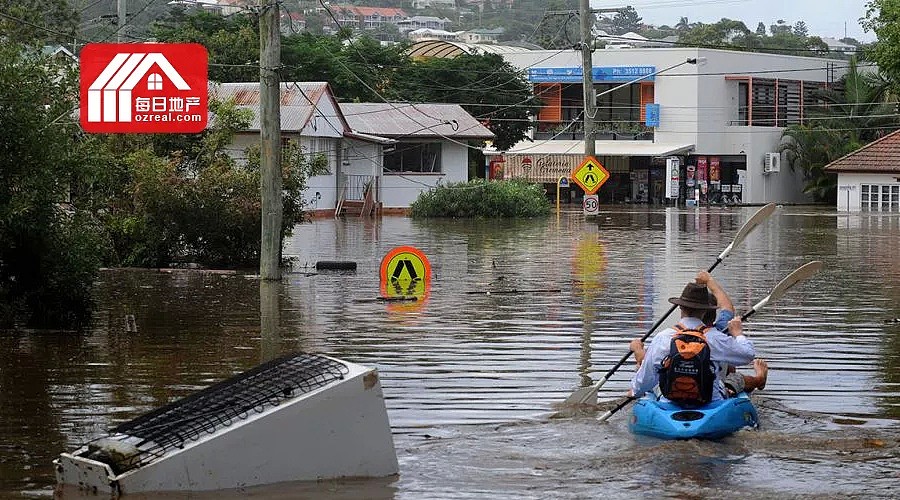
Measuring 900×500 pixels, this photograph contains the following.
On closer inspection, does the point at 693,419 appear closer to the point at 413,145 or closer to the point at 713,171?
the point at 413,145

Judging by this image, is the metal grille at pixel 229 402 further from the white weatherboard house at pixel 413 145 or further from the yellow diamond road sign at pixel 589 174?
the white weatherboard house at pixel 413 145

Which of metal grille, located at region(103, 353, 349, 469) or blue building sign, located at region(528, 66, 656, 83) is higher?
blue building sign, located at region(528, 66, 656, 83)

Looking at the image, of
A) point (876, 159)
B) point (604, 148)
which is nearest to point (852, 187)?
point (876, 159)

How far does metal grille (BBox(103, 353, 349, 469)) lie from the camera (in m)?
8.80

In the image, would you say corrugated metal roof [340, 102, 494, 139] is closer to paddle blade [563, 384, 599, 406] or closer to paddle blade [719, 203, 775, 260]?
paddle blade [719, 203, 775, 260]

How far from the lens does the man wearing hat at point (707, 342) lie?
10.7m

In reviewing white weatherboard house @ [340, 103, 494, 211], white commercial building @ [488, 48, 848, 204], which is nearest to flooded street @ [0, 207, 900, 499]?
white weatherboard house @ [340, 103, 494, 211]

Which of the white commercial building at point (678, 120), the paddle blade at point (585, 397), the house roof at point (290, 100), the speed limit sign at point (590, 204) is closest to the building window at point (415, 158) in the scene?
the house roof at point (290, 100)

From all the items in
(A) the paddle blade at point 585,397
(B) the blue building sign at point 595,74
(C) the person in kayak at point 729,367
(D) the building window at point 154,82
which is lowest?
(A) the paddle blade at point 585,397

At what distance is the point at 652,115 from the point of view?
257 feet

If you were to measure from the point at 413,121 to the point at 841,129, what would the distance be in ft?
85.1

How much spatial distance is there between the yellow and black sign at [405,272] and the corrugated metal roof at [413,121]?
35.7 m

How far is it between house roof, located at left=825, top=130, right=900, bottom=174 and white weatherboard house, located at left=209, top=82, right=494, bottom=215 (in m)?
16.8

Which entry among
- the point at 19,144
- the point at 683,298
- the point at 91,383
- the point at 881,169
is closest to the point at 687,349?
the point at 683,298
